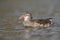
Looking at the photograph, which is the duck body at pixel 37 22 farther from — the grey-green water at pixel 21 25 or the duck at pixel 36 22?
the grey-green water at pixel 21 25

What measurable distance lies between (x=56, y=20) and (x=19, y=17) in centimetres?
109

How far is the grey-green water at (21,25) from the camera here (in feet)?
22.6

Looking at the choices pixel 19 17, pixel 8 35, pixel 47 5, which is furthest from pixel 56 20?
pixel 47 5

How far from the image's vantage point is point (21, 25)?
7793mm

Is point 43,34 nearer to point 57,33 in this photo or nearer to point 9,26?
point 57,33

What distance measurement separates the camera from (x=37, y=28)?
751cm

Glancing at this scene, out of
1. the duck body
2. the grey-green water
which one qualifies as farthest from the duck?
the grey-green water

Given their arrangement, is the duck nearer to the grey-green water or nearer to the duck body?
the duck body

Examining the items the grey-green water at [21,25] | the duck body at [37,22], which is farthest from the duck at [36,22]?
the grey-green water at [21,25]

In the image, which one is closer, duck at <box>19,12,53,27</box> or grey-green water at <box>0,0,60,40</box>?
grey-green water at <box>0,0,60,40</box>

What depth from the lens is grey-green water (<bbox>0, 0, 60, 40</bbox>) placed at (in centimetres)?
688

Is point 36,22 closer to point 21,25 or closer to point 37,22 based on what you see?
point 37,22

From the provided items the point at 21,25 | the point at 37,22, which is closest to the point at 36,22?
the point at 37,22

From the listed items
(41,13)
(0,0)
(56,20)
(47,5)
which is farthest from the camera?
(0,0)
